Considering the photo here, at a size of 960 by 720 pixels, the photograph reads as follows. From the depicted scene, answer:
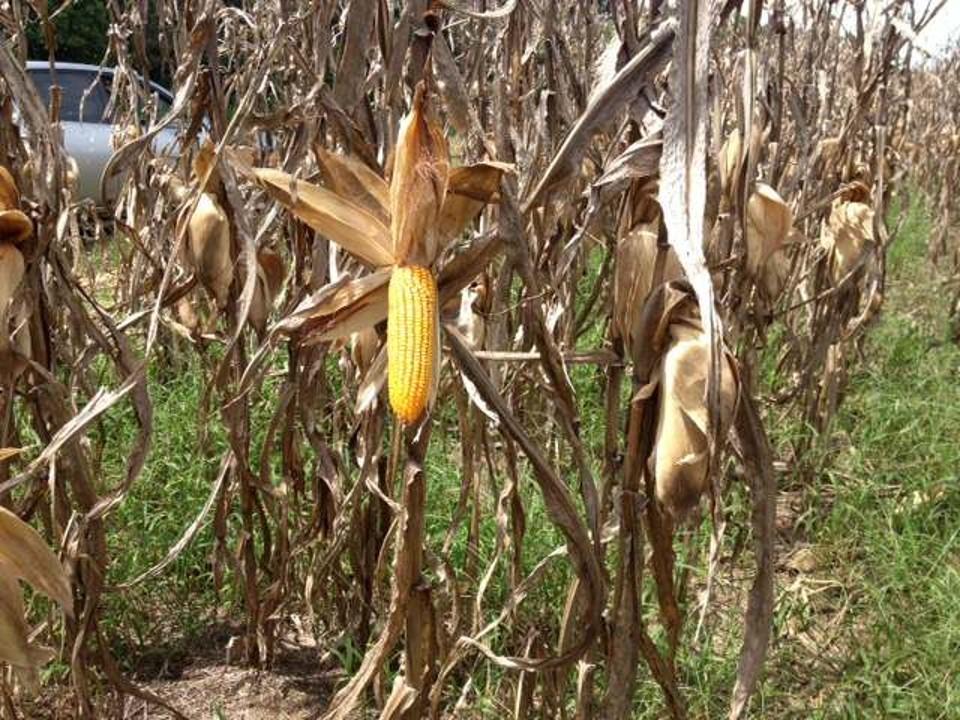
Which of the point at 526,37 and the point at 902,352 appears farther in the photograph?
the point at 902,352

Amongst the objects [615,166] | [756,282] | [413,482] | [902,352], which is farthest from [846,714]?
[902,352]

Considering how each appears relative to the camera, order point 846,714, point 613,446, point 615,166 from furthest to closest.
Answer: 1. point 846,714
2. point 613,446
3. point 615,166

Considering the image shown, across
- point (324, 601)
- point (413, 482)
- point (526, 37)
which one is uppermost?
point (526, 37)

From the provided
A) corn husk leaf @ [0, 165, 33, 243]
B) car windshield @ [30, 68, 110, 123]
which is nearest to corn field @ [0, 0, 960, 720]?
corn husk leaf @ [0, 165, 33, 243]

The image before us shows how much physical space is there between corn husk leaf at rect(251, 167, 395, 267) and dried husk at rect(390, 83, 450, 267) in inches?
1.3

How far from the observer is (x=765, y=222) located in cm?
142

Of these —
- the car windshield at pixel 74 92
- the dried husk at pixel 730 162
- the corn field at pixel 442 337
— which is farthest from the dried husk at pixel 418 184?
the car windshield at pixel 74 92

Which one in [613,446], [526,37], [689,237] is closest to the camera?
[689,237]

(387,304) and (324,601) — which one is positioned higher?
(387,304)

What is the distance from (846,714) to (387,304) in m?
1.14

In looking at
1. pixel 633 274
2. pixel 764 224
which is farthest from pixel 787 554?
pixel 633 274

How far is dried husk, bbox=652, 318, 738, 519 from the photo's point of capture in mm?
765

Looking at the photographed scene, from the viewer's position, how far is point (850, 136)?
2238 millimetres

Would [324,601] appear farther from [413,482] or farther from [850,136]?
[850,136]
